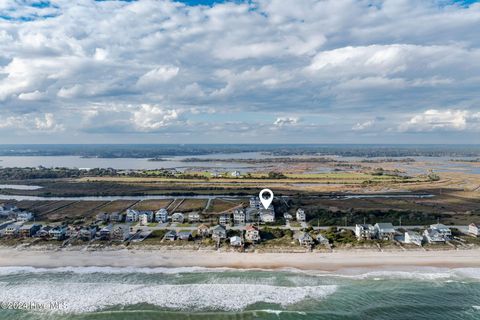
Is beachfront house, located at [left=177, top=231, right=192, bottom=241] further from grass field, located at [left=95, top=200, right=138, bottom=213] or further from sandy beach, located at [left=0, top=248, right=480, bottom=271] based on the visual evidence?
grass field, located at [left=95, top=200, right=138, bottom=213]

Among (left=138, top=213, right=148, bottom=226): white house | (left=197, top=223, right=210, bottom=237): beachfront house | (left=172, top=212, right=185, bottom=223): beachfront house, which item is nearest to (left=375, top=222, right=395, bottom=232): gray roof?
(left=197, top=223, right=210, bottom=237): beachfront house

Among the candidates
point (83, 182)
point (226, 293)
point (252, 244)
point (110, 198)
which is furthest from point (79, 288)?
point (83, 182)

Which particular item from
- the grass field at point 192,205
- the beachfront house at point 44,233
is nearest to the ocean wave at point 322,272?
the beachfront house at point 44,233

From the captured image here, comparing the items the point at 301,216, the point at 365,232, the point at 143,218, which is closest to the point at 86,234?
the point at 143,218

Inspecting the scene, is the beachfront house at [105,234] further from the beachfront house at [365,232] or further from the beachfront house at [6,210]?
the beachfront house at [365,232]

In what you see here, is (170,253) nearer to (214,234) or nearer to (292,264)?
(214,234)

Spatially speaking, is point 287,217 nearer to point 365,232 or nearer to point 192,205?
point 365,232
